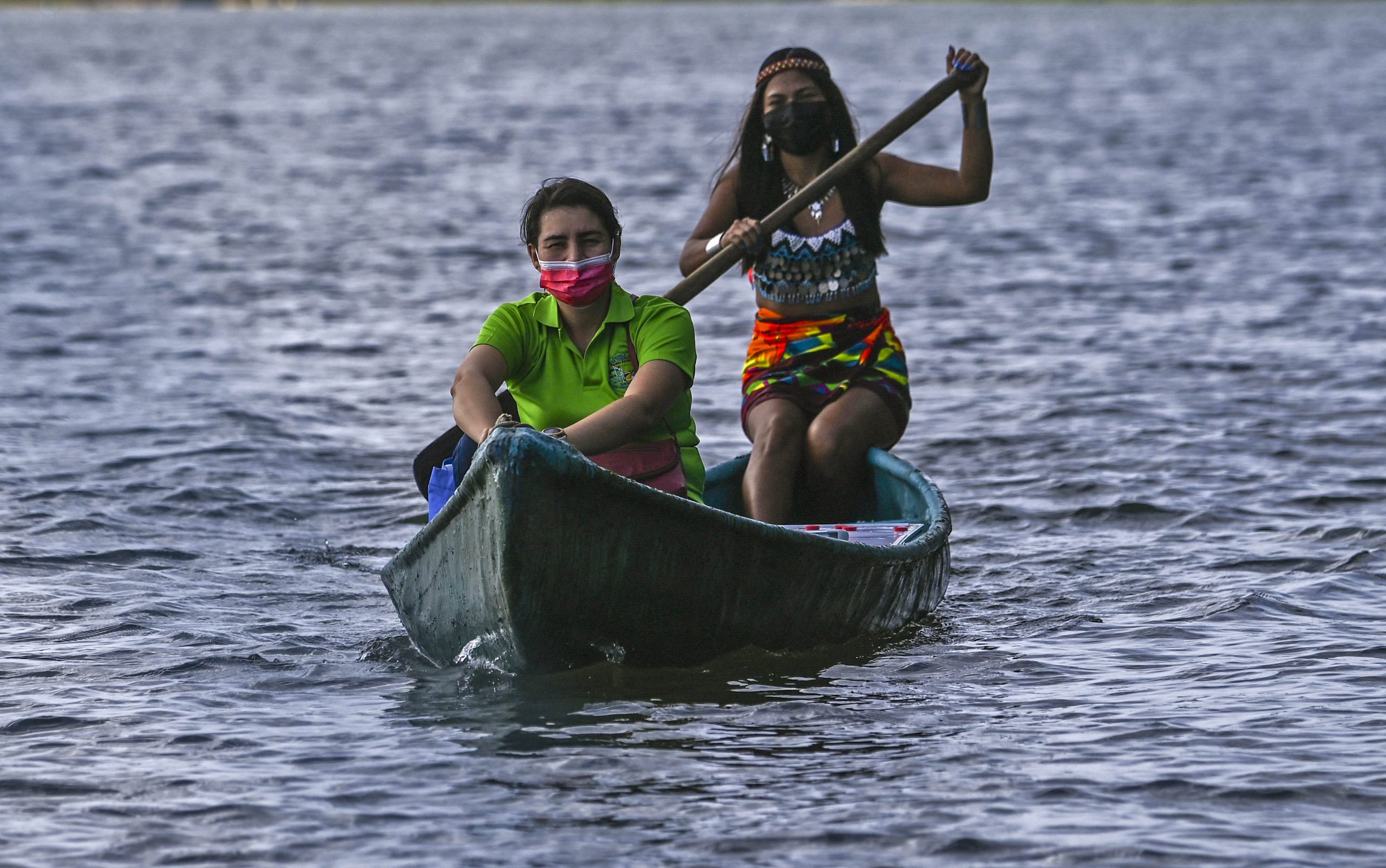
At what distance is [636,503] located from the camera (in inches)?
226

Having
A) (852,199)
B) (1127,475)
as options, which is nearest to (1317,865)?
(852,199)

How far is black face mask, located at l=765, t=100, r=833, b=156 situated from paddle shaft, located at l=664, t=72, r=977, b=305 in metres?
0.13

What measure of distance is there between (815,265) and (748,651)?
6.21 ft

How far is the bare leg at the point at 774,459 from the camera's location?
7453 millimetres

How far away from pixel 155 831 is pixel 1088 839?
2.45 m

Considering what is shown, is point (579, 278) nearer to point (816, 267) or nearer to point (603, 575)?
point (603, 575)

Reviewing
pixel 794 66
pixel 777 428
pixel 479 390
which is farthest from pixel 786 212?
pixel 479 390

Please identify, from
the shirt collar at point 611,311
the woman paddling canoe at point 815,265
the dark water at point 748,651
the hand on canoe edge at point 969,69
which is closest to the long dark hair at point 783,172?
the woman paddling canoe at point 815,265

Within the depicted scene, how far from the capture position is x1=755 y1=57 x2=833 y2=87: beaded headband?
24.6ft

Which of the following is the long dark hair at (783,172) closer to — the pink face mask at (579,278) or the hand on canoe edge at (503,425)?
the pink face mask at (579,278)

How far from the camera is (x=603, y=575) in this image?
5867mm

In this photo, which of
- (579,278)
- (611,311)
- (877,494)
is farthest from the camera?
(877,494)

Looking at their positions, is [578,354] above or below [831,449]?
above

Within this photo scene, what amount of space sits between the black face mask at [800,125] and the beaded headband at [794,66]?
14 centimetres
